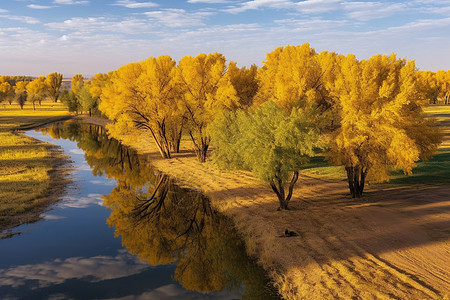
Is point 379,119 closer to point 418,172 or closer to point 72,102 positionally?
point 418,172

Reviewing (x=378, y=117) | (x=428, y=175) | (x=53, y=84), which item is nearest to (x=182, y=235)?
(x=378, y=117)

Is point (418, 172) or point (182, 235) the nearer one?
point (182, 235)

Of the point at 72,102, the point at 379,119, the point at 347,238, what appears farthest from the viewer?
the point at 72,102

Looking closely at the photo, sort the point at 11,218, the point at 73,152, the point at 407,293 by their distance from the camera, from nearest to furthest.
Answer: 1. the point at 407,293
2. the point at 11,218
3. the point at 73,152

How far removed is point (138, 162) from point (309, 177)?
25443mm

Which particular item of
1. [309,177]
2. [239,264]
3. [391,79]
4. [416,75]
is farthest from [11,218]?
[416,75]

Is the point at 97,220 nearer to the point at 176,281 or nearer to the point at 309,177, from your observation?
the point at 176,281

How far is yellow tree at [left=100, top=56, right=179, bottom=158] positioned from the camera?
4541 centimetres

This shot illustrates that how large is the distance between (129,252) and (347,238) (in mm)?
13410

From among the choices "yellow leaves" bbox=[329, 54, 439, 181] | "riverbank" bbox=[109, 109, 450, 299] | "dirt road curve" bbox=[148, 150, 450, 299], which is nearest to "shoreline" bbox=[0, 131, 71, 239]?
"riverbank" bbox=[109, 109, 450, 299]

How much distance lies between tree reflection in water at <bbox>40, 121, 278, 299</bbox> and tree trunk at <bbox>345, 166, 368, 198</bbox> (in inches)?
428

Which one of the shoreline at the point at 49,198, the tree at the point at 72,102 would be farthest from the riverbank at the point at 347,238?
the tree at the point at 72,102

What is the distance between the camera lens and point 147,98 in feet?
151

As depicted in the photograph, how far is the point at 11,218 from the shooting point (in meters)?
23.9
